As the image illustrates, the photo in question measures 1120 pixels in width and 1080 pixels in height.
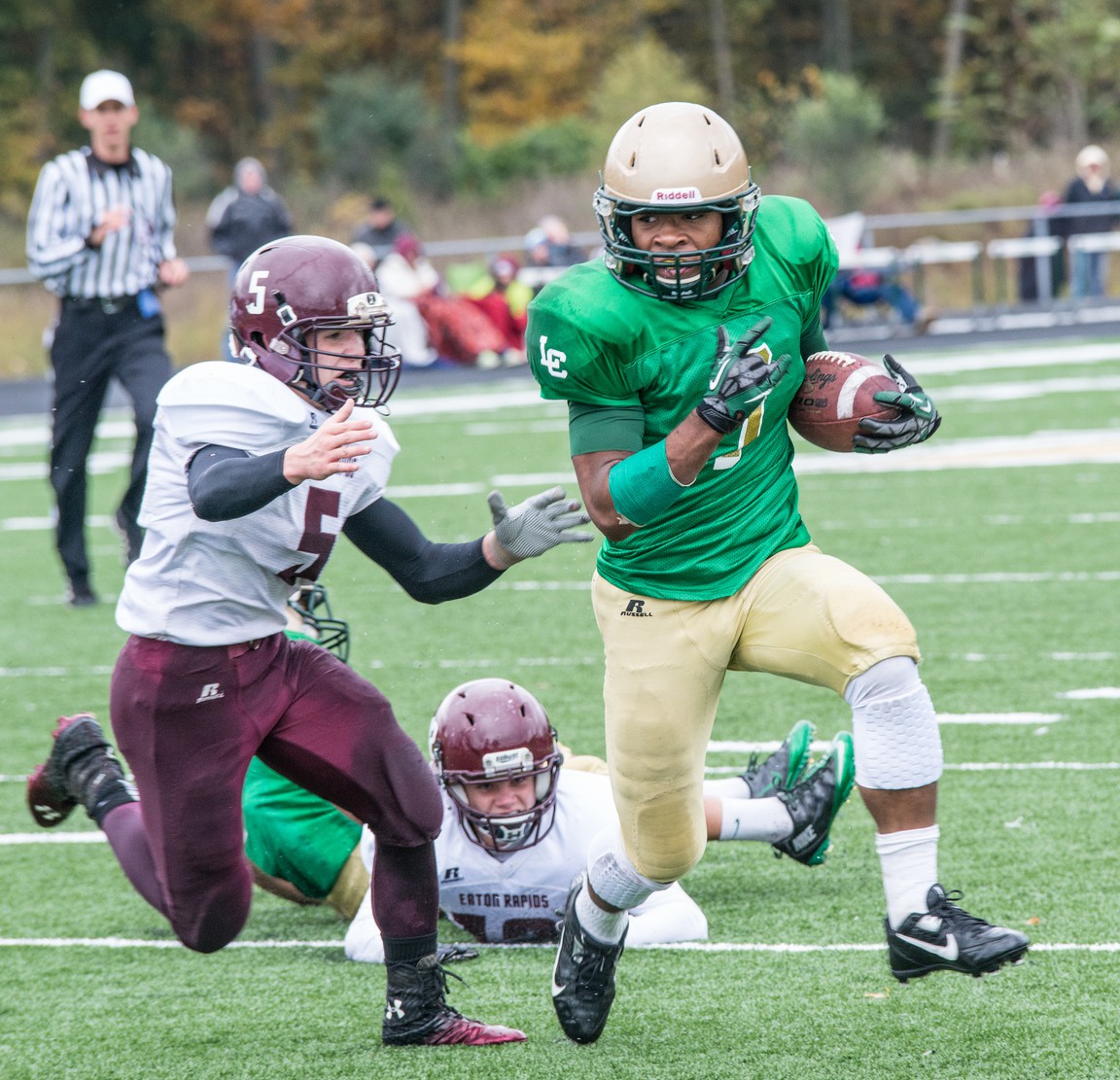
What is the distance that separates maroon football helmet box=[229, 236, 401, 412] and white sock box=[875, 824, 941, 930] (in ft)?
4.18

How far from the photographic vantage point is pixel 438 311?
56.7 feet

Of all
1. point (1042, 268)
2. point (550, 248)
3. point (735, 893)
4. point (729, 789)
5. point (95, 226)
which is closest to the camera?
point (735, 893)

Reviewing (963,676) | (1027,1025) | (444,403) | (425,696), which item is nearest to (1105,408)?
(444,403)

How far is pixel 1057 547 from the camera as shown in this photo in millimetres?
8109

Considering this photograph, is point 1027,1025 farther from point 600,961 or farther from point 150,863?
point 150,863

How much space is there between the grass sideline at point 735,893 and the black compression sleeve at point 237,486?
113 cm


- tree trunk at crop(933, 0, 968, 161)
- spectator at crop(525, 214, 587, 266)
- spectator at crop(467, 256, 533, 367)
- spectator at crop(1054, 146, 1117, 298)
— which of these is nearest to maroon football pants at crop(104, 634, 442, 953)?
spectator at crop(467, 256, 533, 367)

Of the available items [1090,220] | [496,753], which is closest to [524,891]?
[496,753]

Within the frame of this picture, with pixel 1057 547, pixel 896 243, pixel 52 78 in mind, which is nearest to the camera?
pixel 1057 547

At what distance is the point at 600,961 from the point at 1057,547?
5.13 metres

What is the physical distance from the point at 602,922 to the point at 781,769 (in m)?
0.99

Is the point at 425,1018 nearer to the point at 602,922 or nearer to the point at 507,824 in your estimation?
the point at 602,922

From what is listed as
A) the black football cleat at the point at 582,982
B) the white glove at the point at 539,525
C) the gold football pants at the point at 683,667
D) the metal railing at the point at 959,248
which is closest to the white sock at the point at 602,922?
the black football cleat at the point at 582,982

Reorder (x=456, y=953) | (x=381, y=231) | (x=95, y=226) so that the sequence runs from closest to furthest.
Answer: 1. (x=456, y=953)
2. (x=95, y=226)
3. (x=381, y=231)
